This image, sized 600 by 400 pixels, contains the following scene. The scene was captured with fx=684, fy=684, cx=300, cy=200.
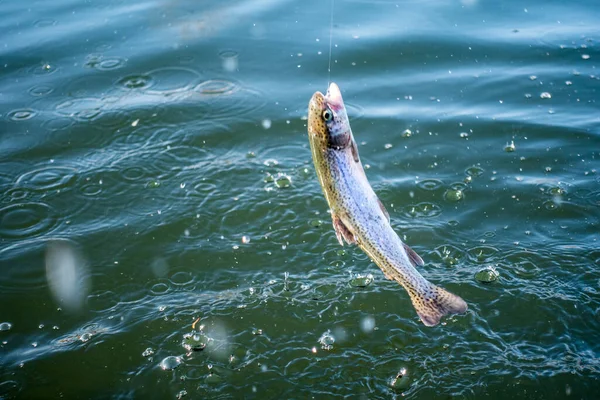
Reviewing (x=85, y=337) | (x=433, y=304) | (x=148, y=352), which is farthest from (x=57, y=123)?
(x=433, y=304)

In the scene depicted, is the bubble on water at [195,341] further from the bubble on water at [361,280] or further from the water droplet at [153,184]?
the water droplet at [153,184]

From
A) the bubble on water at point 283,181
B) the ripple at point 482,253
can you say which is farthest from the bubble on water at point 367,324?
the bubble on water at point 283,181

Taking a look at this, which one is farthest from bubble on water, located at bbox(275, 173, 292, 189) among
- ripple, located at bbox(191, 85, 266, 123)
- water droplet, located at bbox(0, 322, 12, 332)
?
water droplet, located at bbox(0, 322, 12, 332)

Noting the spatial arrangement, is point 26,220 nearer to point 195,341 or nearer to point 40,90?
point 195,341

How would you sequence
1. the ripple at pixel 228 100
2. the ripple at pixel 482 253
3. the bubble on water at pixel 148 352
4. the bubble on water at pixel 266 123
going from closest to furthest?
the bubble on water at pixel 148 352, the ripple at pixel 482 253, the bubble on water at pixel 266 123, the ripple at pixel 228 100

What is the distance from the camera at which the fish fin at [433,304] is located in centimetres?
348

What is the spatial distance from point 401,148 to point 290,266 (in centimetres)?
198

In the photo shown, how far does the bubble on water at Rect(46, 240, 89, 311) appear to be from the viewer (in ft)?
17.1

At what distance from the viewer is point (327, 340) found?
4.72 metres

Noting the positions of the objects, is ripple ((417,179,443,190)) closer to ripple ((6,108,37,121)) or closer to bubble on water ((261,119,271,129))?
bubble on water ((261,119,271,129))

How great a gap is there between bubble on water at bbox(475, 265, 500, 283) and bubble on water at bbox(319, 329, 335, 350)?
4.05 ft

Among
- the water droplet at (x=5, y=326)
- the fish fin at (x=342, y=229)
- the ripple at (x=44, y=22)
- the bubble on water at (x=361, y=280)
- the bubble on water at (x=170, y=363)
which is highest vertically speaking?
the ripple at (x=44, y=22)

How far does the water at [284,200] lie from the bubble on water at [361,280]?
37mm

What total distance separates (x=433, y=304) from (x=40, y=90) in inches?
232
